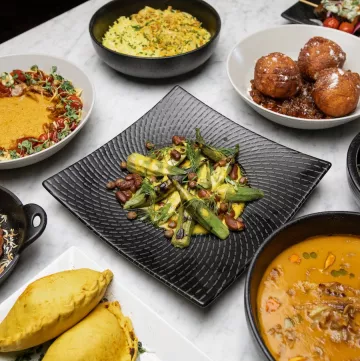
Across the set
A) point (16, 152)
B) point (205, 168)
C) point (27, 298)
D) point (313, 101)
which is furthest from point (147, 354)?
point (313, 101)

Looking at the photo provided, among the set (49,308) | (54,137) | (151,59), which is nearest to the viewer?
(49,308)

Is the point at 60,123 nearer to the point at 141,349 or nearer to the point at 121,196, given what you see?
the point at 121,196

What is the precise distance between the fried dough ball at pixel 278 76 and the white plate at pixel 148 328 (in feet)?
3.31

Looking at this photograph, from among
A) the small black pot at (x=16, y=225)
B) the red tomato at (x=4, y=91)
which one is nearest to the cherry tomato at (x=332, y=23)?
the red tomato at (x=4, y=91)

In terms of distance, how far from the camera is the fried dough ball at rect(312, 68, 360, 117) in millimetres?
1852

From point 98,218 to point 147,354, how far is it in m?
0.51

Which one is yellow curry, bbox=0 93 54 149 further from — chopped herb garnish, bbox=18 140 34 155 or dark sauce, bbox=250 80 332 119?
dark sauce, bbox=250 80 332 119

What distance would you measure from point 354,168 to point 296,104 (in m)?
0.51

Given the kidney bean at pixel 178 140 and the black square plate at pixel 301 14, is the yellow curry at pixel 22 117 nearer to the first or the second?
the kidney bean at pixel 178 140

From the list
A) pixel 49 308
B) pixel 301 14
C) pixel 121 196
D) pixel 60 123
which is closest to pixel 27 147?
pixel 60 123

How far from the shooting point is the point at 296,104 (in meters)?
1.99

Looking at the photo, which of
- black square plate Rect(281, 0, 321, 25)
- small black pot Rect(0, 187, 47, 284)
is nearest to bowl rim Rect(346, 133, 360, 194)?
small black pot Rect(0, 187, 47, 284)

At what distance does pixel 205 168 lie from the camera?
1.76m

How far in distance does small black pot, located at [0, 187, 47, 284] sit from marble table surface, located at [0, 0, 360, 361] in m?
0.08
